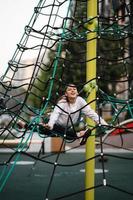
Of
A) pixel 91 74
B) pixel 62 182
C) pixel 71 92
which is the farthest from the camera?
pixel 62 182

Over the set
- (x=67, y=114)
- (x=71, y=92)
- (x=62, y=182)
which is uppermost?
(x=71, y=92)

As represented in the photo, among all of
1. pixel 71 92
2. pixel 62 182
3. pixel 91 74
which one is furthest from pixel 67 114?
pixel 62 182

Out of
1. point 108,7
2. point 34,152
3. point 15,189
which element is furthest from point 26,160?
point 108,7

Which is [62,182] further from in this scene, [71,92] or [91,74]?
[91,74]

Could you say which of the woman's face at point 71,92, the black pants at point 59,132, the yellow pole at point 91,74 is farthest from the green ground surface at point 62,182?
the woman's face at point 71,92

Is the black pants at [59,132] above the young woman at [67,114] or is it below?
below

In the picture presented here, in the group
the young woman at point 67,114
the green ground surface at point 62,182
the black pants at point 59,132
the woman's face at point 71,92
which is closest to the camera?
the black pants at point 59,132

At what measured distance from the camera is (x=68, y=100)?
13.8ft

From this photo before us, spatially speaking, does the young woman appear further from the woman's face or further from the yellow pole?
the yellow pole

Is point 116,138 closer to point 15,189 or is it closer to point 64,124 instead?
point 15,189

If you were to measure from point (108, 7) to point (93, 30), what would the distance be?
2.07 metres

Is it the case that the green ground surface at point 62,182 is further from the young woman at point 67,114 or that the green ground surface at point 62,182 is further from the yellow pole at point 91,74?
the young woman at point 67,114

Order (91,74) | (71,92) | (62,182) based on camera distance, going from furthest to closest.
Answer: (62,182)
(71,92)
(91,74)

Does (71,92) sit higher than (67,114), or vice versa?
(71,92)
